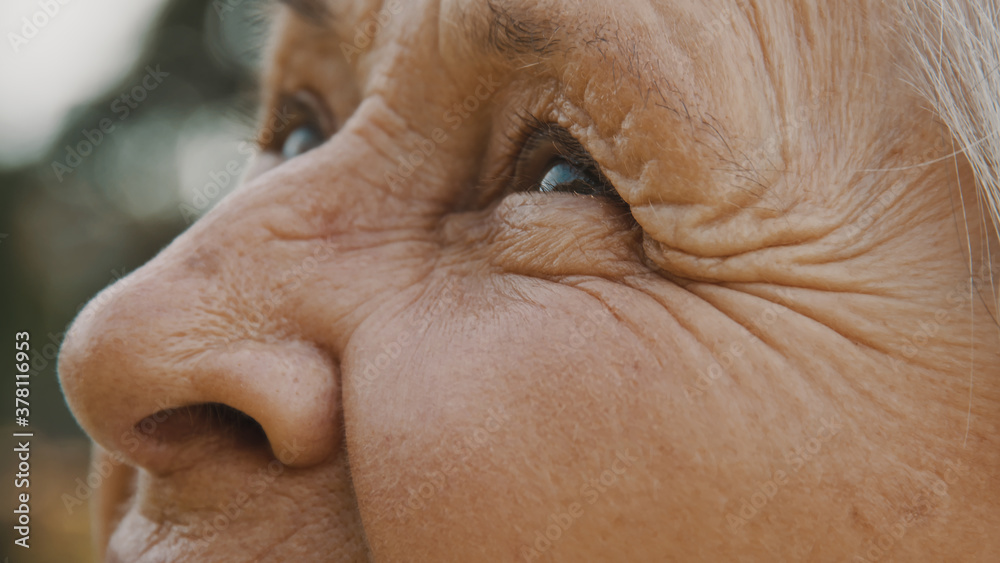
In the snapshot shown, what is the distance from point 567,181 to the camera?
3.28ft

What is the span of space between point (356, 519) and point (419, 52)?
0.74 meters

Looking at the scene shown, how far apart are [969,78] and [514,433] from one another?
0.63 metres

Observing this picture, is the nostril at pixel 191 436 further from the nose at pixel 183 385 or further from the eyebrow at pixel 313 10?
the eyebrow at pixel 313 10

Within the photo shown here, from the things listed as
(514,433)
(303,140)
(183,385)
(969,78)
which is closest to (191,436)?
(183,385)

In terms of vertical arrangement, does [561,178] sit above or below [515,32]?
below

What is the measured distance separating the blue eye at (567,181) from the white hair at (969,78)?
0.40 meters

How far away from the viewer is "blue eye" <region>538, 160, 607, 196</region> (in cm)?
96

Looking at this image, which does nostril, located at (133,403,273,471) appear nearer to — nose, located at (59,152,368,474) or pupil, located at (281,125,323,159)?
nose, located at (59,152,368,474)

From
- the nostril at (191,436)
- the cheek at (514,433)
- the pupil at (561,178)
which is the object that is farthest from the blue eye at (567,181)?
the nostril at (191,436)

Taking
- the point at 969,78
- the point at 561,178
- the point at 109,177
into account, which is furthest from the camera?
the point at 109,177

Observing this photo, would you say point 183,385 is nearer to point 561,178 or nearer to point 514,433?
point 514,433

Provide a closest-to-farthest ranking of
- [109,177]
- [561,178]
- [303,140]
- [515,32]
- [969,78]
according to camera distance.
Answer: [969,78], [515,32], [561,178], [303,140], [109,177]

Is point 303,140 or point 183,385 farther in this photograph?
point 303,140

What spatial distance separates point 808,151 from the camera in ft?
2.61
